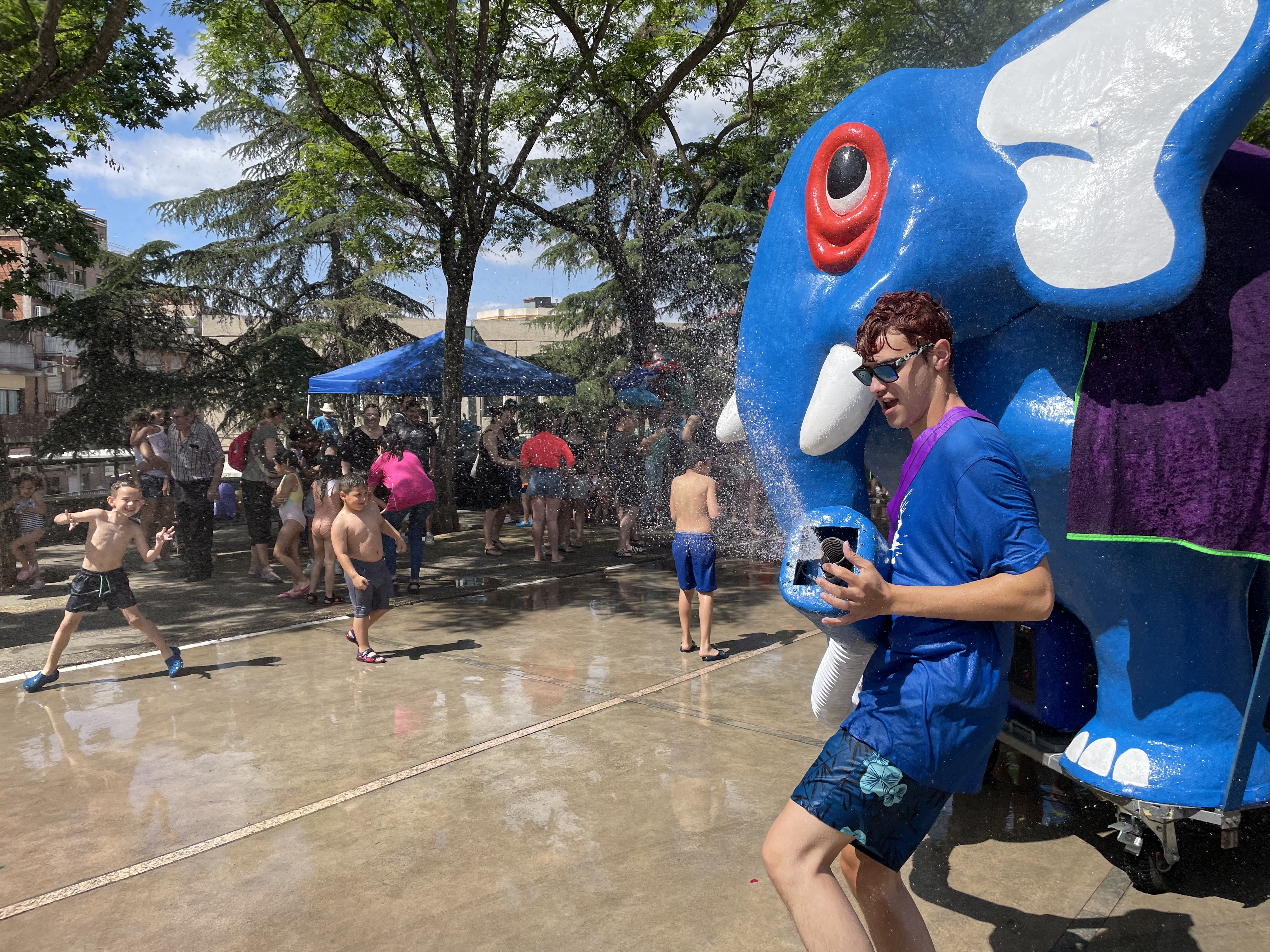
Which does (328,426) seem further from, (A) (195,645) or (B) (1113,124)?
(B) (1113,124)

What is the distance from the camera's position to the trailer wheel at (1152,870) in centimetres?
309

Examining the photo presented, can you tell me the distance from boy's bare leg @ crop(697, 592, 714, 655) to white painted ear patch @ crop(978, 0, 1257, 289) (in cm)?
340

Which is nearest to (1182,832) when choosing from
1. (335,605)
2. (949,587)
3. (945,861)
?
(945,861)

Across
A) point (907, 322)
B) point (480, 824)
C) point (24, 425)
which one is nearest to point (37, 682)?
point (480, 824)

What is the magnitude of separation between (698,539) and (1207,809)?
3.46m

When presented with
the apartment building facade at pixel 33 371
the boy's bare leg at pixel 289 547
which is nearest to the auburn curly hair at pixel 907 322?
the boy's bare leg at pixel 289 547

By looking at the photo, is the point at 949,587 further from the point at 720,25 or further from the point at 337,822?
the point at 720,25

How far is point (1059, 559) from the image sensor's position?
130 inches

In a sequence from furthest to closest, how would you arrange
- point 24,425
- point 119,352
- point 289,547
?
point 24,425
point 119,352
point 289,547

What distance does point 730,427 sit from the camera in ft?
13.8

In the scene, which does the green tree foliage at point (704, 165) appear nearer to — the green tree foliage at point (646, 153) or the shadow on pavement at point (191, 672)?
the green tree foliage at point (646, 153)

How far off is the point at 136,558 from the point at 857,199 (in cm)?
920

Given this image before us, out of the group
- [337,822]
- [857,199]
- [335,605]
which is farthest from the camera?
[335,605]

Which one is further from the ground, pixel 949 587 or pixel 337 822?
pixel 949 587
